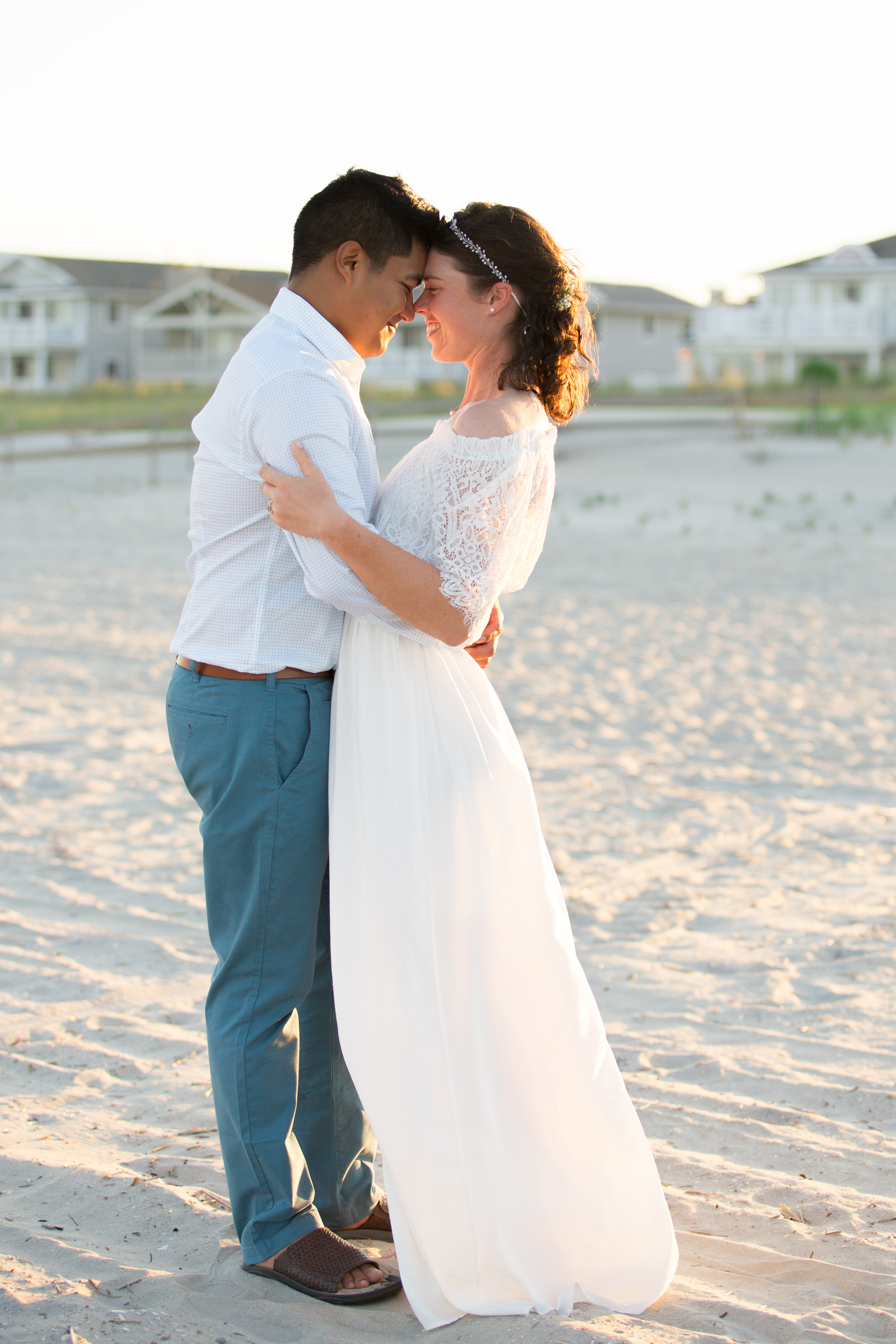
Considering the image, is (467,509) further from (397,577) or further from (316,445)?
(316,445)

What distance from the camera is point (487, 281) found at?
2402mm

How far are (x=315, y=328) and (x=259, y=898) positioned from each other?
3.52 ft

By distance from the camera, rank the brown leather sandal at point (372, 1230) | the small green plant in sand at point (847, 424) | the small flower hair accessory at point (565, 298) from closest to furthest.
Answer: the small flower hair accessory at point (565, 298), the brown leather sandal at point (372, 1230), the small green plant in sand at point (847, 424)

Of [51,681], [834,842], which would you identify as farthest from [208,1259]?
[51,681]

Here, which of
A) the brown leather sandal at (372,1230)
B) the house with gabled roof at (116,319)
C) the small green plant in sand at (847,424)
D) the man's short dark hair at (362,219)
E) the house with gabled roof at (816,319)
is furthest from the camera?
the house with gabled roof at (116,319)

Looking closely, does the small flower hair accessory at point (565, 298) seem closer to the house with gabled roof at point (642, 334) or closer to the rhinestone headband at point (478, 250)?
the rhinestone headband at point (478, 250)

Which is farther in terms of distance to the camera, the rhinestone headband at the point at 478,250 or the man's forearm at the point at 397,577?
the rhinestone headband at the point at 478,250

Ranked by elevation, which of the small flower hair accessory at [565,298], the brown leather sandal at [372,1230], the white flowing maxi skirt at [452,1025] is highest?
the small flower hair accessory at [565,298]

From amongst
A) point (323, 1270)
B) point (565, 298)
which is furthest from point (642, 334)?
point (323, 1270)

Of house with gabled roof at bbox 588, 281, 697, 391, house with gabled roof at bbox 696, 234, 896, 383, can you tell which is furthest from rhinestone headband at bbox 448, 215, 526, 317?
house with gabled roof at bbox 588, 281, 697, 391

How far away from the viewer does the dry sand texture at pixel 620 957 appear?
2.41 metres

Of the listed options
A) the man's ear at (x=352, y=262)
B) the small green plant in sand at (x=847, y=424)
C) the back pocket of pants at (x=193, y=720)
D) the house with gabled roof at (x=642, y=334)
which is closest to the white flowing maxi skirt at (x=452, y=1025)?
the back pocket of pants at (x=193, y=720)

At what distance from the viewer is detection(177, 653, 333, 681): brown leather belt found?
2369mm

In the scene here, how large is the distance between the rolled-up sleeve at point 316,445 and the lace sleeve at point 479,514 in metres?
0.14
